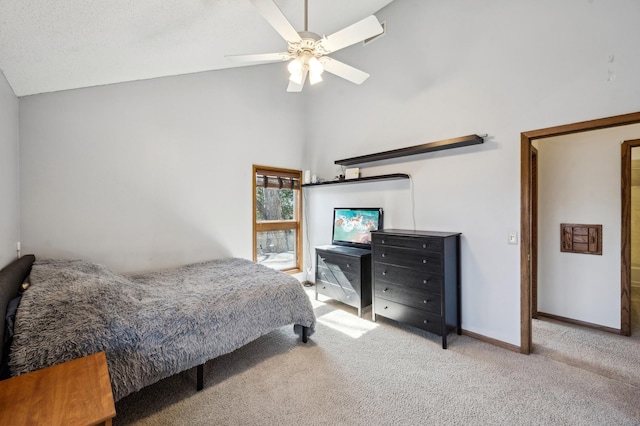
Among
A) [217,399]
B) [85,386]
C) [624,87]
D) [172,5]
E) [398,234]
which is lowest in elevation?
[217,399]

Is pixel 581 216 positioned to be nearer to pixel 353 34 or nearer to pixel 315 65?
pixel 353 34

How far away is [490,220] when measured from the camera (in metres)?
2.68

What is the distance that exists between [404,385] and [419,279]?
1.01 m

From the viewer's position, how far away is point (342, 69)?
2.22m

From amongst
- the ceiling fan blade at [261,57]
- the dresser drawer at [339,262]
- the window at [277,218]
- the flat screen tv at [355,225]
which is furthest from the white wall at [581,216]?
the window at [277,218]

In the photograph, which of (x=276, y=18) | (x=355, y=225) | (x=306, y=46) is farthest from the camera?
(x=355, y=225)

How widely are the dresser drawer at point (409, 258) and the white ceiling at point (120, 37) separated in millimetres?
2469

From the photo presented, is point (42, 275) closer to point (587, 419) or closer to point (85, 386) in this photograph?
point (85, 386)

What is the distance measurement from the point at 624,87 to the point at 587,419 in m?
2.31

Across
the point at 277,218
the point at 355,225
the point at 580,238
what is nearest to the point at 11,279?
the point at 277,218

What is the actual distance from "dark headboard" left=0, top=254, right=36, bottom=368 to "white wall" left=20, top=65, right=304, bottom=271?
0.45 m

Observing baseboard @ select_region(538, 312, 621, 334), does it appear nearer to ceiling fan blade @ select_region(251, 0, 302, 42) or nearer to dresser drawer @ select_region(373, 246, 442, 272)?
dresser drawer @ select_region(373, 246, 442, 272)

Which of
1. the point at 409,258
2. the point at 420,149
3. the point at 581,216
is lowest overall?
the point at 409,258

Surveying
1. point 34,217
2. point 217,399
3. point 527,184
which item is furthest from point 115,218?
point 527,184
